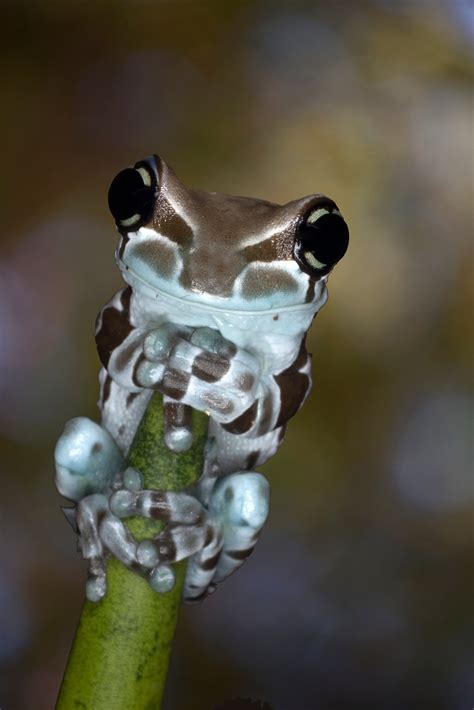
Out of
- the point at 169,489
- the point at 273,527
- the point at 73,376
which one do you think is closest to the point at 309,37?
the point at 73,376

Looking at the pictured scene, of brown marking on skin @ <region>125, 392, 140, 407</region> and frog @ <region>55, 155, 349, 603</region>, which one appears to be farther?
brown marking on skin @ <region>125, 392, 140, 407</region>

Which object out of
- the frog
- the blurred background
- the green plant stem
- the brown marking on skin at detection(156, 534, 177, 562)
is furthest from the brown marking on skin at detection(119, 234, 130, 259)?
the blurred background

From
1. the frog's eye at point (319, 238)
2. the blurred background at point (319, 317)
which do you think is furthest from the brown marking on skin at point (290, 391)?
the blurred background at point (319, 317)

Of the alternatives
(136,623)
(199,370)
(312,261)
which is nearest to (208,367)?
(199,370)

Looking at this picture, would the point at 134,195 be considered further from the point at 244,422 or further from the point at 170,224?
the point at 244,422

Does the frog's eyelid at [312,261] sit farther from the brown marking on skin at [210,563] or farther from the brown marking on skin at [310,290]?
the brown marking on skin at [210,563]

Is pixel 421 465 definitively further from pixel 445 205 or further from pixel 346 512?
pixel 445 205

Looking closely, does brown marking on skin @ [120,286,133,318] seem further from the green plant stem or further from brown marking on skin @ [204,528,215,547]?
brown marking on skin @ [204,528,215,547]
